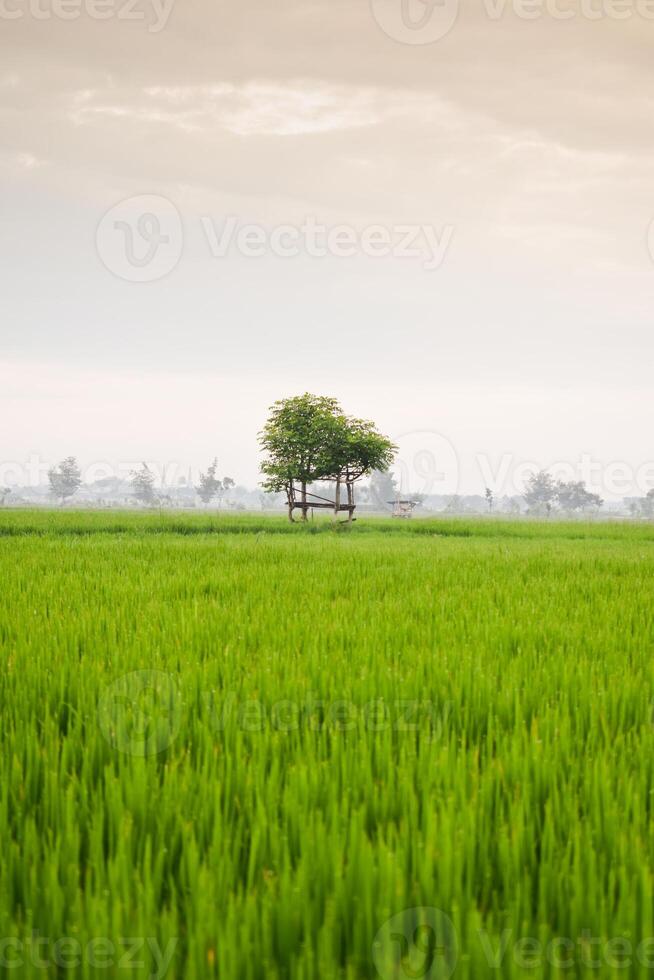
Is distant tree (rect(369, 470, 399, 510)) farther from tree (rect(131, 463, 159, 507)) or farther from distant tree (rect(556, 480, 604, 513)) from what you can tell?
tree (rect(131, 463, 159, 507))

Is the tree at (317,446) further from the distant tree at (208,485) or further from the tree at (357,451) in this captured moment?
the distant tree at (208,485)

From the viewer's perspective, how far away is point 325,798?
1.48m

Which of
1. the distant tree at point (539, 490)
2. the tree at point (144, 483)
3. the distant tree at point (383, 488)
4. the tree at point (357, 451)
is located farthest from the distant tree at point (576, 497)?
the tree at point (357, 451)

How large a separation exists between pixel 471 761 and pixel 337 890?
71 cm

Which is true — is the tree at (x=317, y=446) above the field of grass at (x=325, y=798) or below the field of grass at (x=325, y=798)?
above

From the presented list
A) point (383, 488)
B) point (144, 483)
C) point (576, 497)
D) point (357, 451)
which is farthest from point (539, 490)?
point (357, 451)

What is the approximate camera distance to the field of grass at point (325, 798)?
1.00 metres

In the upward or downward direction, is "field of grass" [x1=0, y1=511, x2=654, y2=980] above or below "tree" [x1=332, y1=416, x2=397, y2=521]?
below

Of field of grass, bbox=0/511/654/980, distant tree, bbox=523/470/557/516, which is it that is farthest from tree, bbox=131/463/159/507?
field of grass, bbox=0/511/654/980

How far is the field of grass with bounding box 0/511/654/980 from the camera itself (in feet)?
3.28

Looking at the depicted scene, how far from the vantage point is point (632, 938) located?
1017 mm

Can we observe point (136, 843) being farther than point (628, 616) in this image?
No

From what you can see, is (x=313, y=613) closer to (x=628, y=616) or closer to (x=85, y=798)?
(x=628, y=616)

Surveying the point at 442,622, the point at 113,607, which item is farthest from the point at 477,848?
the point at 113,607
